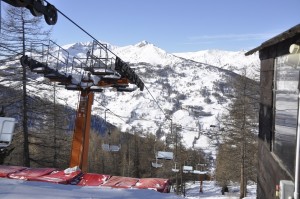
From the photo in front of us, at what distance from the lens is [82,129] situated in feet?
55.7

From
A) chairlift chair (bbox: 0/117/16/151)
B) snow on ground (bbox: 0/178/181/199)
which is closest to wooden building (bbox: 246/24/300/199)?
snow on ground (bbox: 0/178/181/199)

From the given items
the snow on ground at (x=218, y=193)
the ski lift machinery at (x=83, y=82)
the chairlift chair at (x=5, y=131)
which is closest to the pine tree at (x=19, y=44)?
the ski lift machinery at (x=83, y=82)

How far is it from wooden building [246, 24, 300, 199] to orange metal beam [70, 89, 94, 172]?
8182 millimetres

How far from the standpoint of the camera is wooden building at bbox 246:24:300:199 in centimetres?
800

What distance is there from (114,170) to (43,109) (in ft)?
121

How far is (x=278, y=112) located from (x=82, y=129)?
32.2 ft

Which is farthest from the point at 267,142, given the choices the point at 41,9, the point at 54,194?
the point at 41,9

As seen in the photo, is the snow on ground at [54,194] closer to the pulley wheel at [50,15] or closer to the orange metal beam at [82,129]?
the pulley wheel at [50,15]

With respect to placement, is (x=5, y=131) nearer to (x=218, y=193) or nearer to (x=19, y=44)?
(x=19, y=44)

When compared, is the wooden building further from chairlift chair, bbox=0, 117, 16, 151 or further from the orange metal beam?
the orange metal beam

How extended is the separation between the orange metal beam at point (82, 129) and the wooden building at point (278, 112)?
8182 mm

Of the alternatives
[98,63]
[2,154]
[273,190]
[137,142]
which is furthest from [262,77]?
[137,142]

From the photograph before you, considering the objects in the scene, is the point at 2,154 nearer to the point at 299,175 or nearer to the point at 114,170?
the point at 299,175

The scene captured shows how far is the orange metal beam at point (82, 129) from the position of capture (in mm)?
16938
